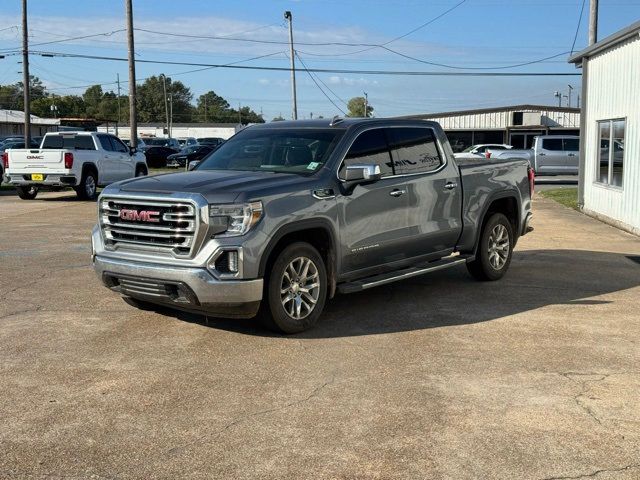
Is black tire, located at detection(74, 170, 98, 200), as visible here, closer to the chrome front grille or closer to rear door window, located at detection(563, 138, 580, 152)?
the chrome front grille

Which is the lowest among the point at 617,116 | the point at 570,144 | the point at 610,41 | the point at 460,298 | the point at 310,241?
the point at 460,298

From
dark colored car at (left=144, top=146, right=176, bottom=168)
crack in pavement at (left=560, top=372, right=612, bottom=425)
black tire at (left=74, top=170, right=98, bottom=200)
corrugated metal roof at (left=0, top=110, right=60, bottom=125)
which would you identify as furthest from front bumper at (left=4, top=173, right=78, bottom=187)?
corrugated metal roof at (left=0, top=110, right=60, bottom=125)

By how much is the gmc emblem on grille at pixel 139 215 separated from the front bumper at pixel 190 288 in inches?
14.6

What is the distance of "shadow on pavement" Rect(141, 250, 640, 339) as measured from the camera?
673cm

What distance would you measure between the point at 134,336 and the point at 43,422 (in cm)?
192

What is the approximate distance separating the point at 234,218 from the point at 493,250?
4.01 meters

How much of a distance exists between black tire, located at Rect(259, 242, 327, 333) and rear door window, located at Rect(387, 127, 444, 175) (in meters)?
1.59

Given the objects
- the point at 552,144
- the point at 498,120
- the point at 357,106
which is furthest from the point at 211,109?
the point at 552,144

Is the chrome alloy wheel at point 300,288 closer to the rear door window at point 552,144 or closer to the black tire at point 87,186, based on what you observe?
the black tire at point 87,186

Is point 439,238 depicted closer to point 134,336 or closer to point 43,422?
point 134,336

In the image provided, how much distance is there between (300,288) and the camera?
6.29 m

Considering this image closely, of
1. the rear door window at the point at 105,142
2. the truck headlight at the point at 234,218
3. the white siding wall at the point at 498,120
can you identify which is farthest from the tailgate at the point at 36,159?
the white siding wall at the point at 498,120

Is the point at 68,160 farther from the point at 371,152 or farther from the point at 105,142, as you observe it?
the point at 371,152

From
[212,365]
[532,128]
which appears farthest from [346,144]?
[532,128]
